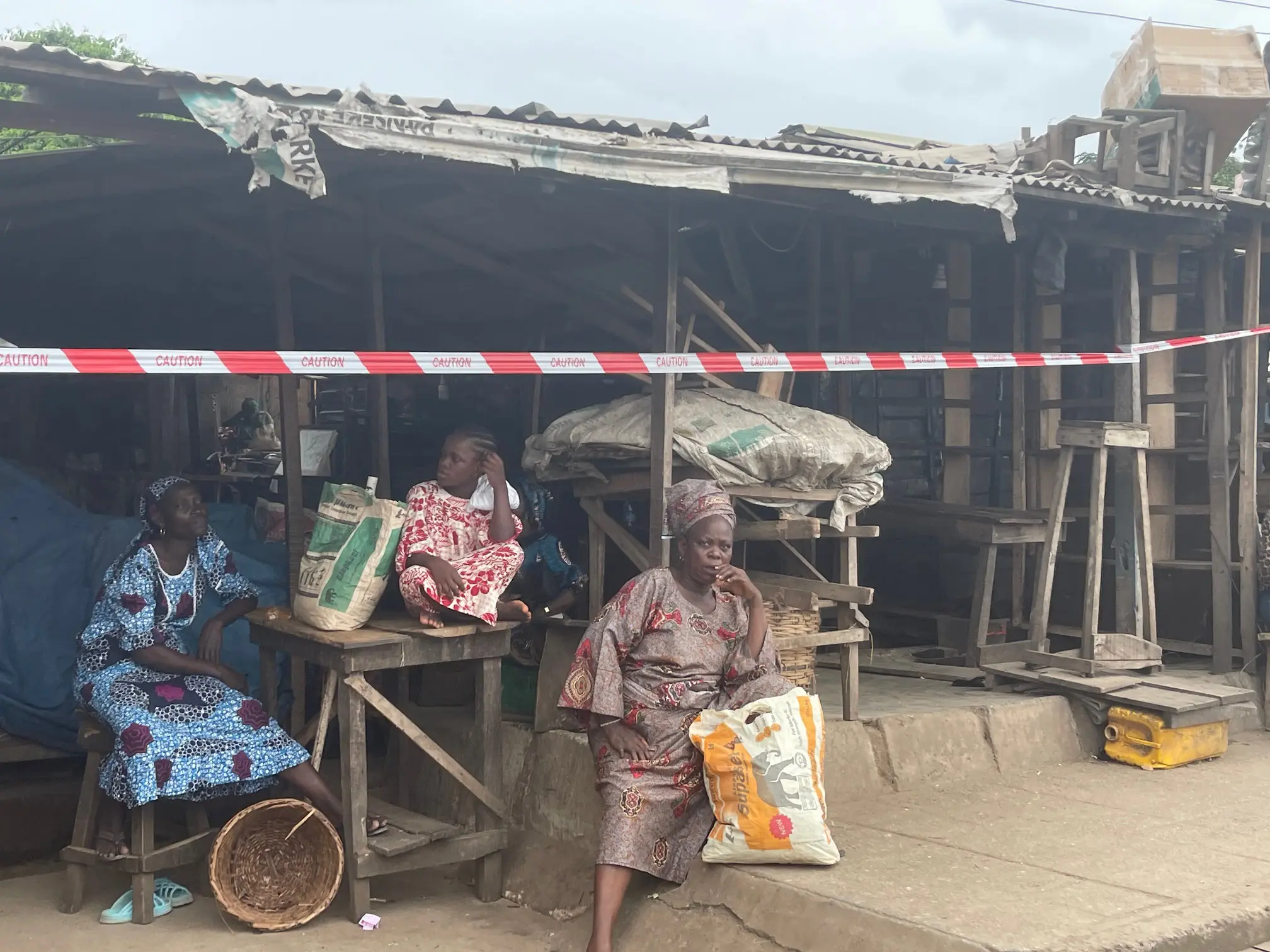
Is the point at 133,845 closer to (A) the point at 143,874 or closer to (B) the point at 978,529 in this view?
(A) the point at 143,874

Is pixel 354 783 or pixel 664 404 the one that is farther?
pixel 664 404

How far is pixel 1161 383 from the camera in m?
7.98

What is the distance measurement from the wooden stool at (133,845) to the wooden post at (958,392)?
5.15 metres

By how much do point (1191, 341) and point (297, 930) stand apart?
584 cm

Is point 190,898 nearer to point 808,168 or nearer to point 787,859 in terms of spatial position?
point 787,859

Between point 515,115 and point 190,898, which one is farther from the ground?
point 515,115

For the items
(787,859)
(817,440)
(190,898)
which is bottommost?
(190,898)

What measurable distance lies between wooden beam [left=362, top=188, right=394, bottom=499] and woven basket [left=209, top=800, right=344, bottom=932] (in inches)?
62.6

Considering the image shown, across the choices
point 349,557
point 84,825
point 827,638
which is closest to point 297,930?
point 84,825

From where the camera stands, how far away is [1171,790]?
6047mm

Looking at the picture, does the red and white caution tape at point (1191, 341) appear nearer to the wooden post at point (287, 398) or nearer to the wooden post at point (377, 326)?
the wooden post at point (377, 326)

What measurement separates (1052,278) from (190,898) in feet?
18.1

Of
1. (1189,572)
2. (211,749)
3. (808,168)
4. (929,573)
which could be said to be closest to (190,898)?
(211,749)

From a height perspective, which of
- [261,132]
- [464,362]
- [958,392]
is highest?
[261,132]
